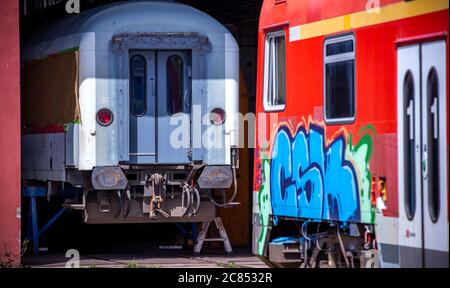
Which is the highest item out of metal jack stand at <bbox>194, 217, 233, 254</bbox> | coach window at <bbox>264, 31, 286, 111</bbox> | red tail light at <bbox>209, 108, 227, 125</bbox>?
coach window at <bbox>264, 31, 286, 111</bbox>

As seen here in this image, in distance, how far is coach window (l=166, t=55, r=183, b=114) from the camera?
19000 millimetres

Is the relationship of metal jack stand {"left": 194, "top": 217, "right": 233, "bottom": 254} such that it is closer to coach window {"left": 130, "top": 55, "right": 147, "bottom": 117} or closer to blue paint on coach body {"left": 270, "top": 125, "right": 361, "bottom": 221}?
coach window {"left": 130, "top": 55, "right": 147, "bottom": 117}

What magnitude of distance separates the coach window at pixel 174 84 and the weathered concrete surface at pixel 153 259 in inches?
95.4

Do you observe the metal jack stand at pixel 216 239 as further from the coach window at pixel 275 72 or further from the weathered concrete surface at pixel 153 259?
the coach window at pixel 275 72

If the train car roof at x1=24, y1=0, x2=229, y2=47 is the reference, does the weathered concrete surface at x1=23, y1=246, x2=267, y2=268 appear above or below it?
below

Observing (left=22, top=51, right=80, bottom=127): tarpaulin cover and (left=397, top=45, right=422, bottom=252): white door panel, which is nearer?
(left=397, top=45, right=422, bottom=252): white door panel

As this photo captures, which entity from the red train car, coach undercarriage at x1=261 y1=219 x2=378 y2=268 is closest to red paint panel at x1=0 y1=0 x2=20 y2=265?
the red train car

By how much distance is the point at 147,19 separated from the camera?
18812 mm

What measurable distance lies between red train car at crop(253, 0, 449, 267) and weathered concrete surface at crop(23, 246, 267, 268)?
3657 millimetres

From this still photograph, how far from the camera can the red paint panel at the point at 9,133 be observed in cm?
1750

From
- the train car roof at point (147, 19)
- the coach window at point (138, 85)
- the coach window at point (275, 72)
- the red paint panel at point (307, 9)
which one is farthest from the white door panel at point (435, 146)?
the coach window at point (138, 85)
